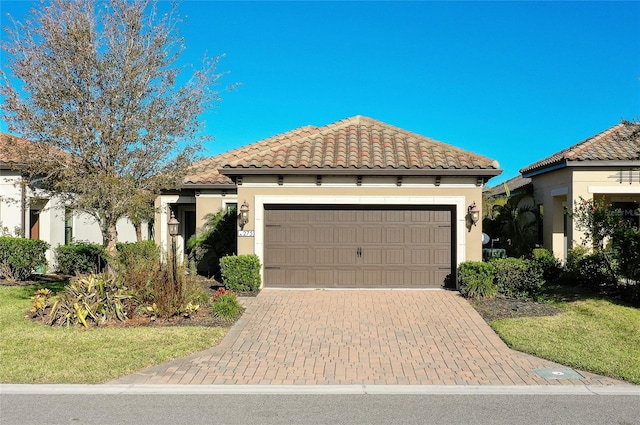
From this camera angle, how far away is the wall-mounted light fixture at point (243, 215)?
13180 millimetres

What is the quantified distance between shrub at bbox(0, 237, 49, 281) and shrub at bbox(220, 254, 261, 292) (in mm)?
5585

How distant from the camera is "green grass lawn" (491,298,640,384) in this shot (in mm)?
7434

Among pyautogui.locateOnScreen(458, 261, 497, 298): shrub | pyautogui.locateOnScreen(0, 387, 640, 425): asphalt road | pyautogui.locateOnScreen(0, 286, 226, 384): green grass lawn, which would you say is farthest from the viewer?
pyautogui.locateOnScreen(458, 261, 497, 298): shrub

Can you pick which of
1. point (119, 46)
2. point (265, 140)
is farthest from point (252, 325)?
point (265, 140)

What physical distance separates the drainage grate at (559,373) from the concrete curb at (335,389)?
14.1 inches

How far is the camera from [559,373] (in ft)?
23.3

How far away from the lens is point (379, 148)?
14.4 m

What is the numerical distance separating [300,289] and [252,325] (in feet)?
11.9

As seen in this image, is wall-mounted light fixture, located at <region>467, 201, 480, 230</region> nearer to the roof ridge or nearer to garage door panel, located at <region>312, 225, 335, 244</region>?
garage door panel, located at <region>312, 225, 335, 244</region>

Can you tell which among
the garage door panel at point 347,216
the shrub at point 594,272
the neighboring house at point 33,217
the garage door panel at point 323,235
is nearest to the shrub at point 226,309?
the garage door panel at point 323,235

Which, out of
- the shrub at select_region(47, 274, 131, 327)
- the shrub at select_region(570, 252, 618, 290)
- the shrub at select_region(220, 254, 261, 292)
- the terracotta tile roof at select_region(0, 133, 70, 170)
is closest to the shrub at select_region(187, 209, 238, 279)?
the shrub at select_region(220, 254, 261, 292)

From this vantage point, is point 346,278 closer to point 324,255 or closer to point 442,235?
point 324,255

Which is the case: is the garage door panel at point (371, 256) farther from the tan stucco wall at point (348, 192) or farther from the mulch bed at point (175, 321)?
the mulch bed at point (175, 321)

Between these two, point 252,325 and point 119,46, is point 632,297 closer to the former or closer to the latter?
point 252,325
